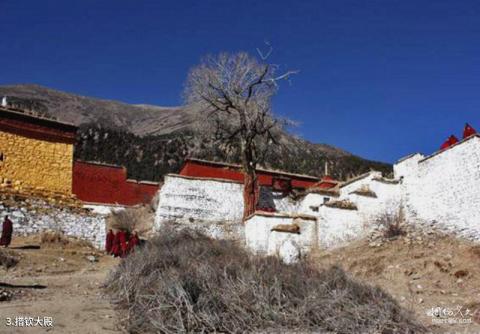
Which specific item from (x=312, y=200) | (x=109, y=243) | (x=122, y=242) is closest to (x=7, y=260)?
(x=122, y=242)

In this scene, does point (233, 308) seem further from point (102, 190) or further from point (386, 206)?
point (102, 190)

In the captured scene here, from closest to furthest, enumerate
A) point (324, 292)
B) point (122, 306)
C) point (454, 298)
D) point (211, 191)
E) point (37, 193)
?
point (324, 292)
point (122, 306)
point (454, 298)
point (37, 193)
point (211, 191)

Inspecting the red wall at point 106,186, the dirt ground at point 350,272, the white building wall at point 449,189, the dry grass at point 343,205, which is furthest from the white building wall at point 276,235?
the red wall at point 106,186

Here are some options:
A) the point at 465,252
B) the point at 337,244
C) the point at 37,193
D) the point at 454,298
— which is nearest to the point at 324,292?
the point at 454,298

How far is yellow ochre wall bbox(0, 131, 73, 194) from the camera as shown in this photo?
18.5m

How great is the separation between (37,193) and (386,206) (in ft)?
40.8

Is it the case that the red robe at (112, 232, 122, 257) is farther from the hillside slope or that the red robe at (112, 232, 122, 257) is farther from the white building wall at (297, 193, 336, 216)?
the white building wall at (297, 193, 336, 216)

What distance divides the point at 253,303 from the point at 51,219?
12.4 meters

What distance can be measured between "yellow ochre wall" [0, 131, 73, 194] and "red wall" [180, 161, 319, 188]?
6.74m

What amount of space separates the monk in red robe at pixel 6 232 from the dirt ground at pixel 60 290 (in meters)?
0.26

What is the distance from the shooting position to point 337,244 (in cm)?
1706

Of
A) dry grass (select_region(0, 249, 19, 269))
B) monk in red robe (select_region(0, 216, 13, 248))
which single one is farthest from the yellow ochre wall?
dry grass (select_region(0, 249, 19, 269))

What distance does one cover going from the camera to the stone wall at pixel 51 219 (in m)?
17.4

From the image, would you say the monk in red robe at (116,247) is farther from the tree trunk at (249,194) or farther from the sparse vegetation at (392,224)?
the sparse vegetation at (392,224)
